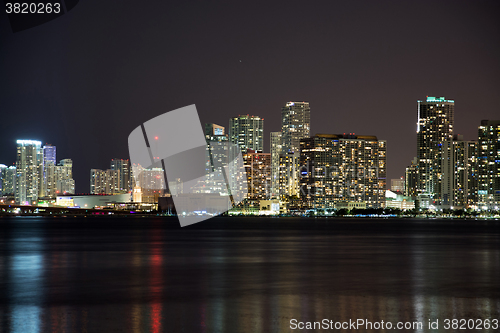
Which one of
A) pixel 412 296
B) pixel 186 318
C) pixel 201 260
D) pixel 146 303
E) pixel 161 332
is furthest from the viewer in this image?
pixel 201 260

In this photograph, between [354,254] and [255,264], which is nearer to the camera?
[255,264]

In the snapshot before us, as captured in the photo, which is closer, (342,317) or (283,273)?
(342,317)

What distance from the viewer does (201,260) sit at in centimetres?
4519

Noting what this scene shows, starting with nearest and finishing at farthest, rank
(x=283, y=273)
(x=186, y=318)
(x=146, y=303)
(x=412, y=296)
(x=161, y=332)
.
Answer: (x=161, y=332), (x=186, y=318), (x=146, y=303), (x=412, y=296), (x=283, y=273)

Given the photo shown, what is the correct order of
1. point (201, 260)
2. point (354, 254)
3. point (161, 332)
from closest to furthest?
point (161, 332) < point (201, 260) < point (354, 254)

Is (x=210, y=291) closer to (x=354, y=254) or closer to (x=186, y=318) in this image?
(x=186, y=318)

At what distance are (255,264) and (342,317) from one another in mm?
21163

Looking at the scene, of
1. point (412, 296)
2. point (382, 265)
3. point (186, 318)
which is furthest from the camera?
point (382, 265)

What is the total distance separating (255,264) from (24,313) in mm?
21580

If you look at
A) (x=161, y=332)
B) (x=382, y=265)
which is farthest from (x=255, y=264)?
(x=161, y=332)

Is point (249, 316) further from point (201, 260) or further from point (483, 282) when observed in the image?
point (201, 260)

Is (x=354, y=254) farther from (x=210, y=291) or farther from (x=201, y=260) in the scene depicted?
(x=210, y=291)

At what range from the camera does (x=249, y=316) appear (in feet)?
67.6

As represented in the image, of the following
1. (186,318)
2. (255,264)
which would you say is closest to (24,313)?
(186,318)
